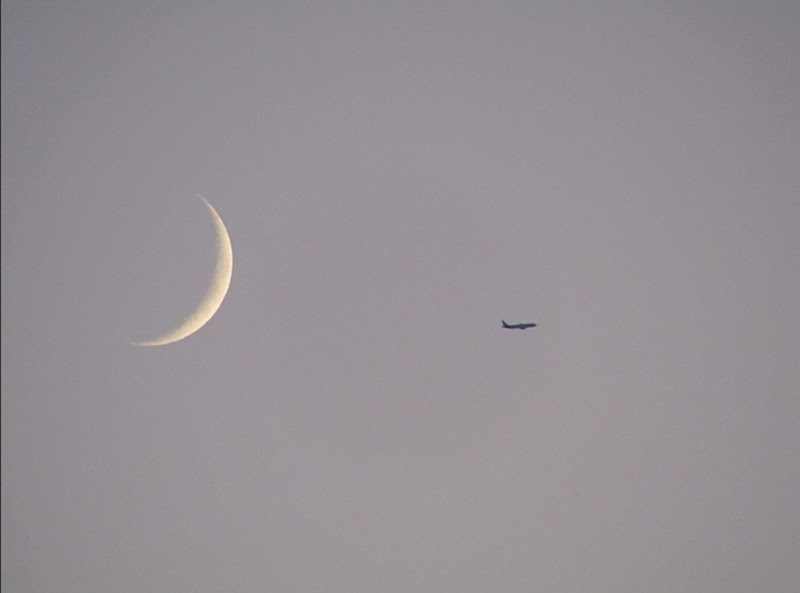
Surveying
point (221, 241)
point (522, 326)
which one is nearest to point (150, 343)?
point (221, 241)

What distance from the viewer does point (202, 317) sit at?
12138cm

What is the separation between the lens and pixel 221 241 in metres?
131

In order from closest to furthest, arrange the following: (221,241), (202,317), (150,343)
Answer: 1. (150,343)
2. (202,317)
3. (221,241)

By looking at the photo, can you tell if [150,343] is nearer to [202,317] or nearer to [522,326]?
[202,317]

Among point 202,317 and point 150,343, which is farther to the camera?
point 202,317

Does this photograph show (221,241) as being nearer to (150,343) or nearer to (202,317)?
(202,317)

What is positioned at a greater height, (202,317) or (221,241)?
(221,241)

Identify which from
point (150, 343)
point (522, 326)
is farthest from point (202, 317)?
point (522, 326)

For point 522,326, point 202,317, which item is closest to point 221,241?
point 202,317

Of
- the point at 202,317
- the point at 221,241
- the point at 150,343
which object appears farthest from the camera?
the point at 221,241

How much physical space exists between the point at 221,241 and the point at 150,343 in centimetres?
2345

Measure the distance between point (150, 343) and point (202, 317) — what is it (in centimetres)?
982

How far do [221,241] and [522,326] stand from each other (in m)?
48.9

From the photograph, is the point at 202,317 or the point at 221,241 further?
the point at 221,241
